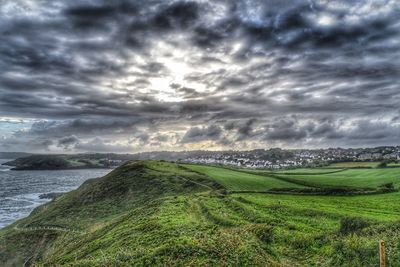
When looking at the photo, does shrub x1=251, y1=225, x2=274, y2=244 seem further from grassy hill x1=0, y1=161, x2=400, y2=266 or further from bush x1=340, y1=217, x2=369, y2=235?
bush x1=340, y1=217, x2=369, y2=235

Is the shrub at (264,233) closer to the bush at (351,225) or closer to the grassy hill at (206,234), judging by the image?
the grassy hill at (206,234)

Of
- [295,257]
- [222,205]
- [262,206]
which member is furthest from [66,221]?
[295,257]

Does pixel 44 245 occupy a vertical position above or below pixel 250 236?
below

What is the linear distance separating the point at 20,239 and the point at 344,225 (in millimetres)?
63970

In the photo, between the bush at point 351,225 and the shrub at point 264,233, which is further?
the bush at point 351,225

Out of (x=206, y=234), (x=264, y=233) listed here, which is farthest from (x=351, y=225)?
(x=206, y=234)

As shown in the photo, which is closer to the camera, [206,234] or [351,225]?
[206,234]

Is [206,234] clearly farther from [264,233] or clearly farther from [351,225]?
[351,225]

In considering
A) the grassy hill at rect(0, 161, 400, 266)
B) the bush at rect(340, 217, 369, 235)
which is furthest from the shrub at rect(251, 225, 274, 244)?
the bush at rect(340, 217, 369, 235)

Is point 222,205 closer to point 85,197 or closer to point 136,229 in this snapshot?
point 136,229

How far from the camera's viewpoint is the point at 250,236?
27297mm

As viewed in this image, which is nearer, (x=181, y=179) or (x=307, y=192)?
(x=307, y=192)

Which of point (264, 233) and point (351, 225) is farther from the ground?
point (351, 225)

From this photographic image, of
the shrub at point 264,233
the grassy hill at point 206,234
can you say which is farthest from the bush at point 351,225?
the shrub at point 264,233
